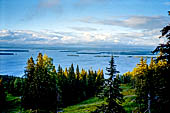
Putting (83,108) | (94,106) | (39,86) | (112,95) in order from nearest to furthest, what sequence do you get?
(112,95) < (39,86) < (94,106) < (83,108)

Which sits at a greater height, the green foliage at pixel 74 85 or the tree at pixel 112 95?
the tree at pixel 112 95

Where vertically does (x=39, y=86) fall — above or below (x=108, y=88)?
below

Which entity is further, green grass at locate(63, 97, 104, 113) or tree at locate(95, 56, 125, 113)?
green grass at locate(63, 97, 104, 113)

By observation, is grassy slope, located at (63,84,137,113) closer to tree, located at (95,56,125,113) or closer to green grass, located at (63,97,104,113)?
green grass, located at (63,97,104,113)

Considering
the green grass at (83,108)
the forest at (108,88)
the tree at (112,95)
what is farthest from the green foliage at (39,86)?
the tree at (112,95)

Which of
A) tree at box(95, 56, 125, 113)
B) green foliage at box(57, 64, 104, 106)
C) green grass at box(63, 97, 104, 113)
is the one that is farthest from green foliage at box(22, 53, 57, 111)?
green foliage at box(57, 64, 104, 106)

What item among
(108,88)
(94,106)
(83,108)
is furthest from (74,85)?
(108,88)

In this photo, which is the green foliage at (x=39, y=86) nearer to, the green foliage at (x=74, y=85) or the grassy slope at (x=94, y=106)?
the grassy slope at (x=94, y=106)

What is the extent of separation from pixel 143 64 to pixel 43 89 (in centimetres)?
1892

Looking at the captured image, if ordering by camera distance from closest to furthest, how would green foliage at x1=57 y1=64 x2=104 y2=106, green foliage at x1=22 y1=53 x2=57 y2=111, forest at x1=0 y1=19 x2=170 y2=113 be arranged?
forest at x1=0 y1=19 x2=170 y2=113 → green foliage at x1=22 y1=53 x2=57 y2=111 → green foliage at x1=57 y1=64 x2=104 y2=106

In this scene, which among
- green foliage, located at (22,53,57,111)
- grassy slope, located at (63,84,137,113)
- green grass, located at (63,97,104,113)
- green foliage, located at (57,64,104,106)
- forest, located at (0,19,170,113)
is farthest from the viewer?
green foliage, located at (57,64,104,106)

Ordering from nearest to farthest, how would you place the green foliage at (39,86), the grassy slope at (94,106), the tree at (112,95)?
the tree at (112,95)
the green foliage at (39,86)
the grassy slope at (94,106)

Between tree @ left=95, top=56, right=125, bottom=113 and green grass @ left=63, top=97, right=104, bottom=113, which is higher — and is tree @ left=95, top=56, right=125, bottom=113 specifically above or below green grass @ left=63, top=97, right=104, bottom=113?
above

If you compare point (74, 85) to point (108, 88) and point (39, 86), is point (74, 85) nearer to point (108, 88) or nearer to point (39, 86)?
point (39, 86)
